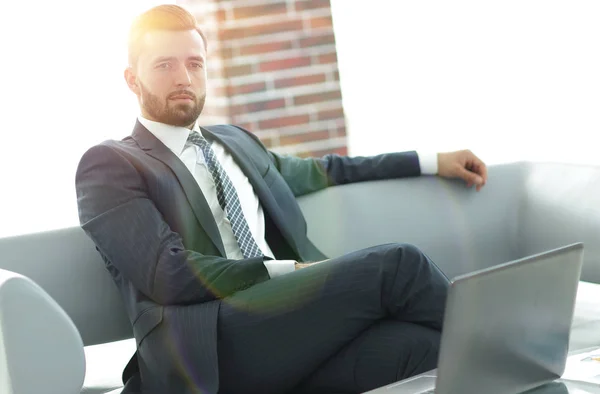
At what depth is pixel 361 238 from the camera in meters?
2.76

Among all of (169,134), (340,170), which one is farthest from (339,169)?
(169,134)

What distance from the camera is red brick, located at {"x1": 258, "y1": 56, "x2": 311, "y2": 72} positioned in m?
4.03

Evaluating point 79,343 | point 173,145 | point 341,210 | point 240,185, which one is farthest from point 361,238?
point 79,343

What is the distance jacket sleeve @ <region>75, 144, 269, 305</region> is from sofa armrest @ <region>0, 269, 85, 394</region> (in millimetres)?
272

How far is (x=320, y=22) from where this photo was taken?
13.4 ft

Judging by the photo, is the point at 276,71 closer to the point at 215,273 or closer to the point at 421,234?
the point at 421,234

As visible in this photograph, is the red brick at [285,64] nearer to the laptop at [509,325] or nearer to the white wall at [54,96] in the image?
the white wall at [54,96]

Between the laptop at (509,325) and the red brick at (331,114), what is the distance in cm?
259

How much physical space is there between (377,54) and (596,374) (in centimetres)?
266

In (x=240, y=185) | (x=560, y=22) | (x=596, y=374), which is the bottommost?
(x=596, y=374)

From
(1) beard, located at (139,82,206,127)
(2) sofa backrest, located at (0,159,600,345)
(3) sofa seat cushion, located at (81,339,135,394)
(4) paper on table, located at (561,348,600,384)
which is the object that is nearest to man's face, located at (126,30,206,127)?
(1) beard, located at (139,82,206,127)

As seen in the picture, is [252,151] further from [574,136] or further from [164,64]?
[574,136]

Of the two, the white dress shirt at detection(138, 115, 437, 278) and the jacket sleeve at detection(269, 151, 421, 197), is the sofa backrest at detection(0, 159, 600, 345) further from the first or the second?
the white dress shirt at detection(138, 115, 437, 278)

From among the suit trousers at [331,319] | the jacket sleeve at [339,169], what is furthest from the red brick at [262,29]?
the suit trousers at [331,319]
